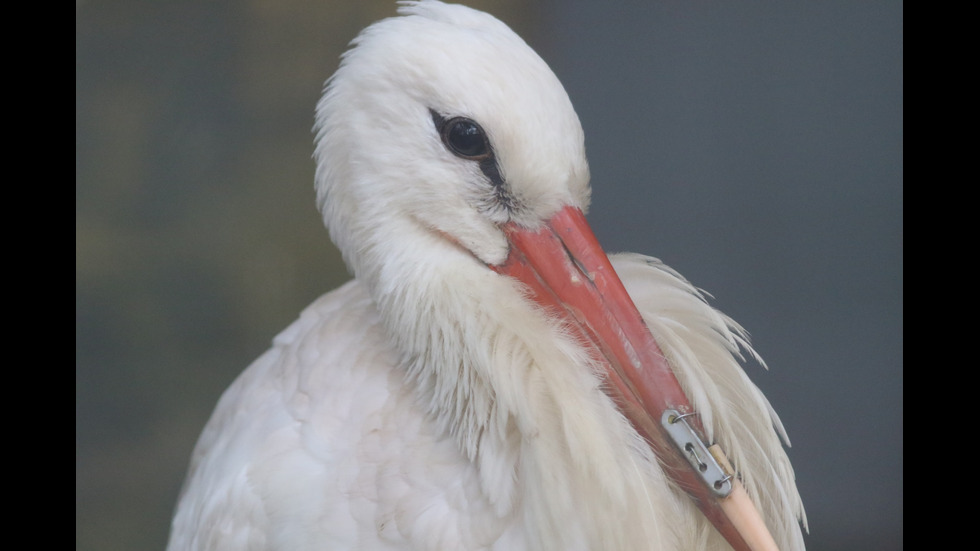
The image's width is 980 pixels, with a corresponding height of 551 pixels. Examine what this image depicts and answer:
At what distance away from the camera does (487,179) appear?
905 millimetres

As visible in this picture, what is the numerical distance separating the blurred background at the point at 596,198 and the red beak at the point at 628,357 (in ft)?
2.82

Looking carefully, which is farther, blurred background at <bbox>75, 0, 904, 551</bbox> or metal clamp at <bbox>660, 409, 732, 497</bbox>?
blurred background at <bbox>75, 0, 904, 551</bbox>

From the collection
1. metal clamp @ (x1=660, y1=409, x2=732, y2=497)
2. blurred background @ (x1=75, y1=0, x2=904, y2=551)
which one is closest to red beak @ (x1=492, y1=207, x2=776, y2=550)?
metal clamp @ (x1=660, y1=409, x2=732, y2=497)

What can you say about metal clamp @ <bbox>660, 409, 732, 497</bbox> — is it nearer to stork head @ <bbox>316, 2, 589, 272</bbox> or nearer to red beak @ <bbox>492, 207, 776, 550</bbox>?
red beak @ <bbox>492, 207, 776, 550</bbox>

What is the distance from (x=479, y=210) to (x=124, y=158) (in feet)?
4.55

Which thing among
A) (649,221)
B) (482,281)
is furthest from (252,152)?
(482,281)

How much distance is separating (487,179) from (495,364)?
8.1 inches

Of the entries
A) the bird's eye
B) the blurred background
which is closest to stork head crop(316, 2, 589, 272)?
the bird's eye

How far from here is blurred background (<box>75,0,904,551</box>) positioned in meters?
1.59

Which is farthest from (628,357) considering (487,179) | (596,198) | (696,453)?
(596,198)

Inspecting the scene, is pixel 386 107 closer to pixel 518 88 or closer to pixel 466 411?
pixel 518 88

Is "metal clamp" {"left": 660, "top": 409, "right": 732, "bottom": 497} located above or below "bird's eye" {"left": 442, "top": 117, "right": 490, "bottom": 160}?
below

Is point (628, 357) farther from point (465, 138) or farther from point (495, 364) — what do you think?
point (465, 138)

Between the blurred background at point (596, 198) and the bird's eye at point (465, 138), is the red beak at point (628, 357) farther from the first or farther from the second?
the blurred background at point (596, 198)
